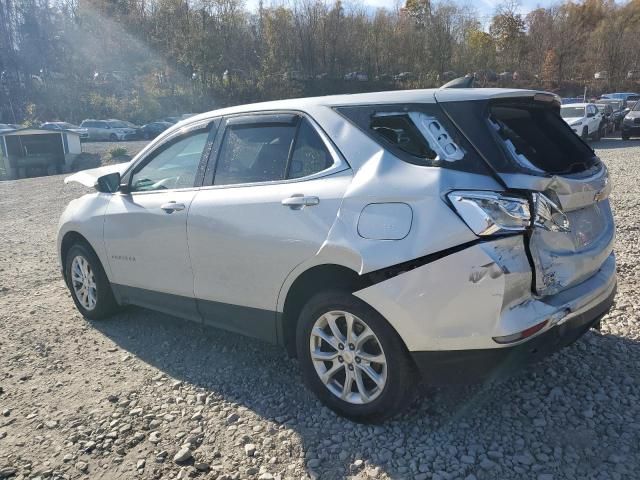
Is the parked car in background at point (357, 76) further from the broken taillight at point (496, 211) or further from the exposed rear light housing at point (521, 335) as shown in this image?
the exposed rear light housing at point (521, 335)

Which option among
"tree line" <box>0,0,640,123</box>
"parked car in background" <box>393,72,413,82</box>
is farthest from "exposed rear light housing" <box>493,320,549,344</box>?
"parked car in background" <box>393,72,413,82</box>

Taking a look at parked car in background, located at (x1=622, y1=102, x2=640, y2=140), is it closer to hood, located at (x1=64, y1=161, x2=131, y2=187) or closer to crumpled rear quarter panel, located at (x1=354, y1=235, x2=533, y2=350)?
hood, located at (x1=64, y1=161, x2=131, y2=187)

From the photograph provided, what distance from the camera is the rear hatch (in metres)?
2.71

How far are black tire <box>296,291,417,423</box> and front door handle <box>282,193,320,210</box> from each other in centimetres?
51

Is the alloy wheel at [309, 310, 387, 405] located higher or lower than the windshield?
lower

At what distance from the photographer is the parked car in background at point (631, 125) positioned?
2238cm

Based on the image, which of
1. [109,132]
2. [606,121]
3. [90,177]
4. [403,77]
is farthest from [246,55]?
[90,177]

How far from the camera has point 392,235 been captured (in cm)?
275

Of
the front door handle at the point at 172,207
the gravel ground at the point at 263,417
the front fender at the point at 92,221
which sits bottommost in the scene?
the gravel ground at the point at 263,417

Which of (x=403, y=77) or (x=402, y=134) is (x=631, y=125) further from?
(x=403, y=77)

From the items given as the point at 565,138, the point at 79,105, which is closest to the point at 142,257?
the point at 565,138

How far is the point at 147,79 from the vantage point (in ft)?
188

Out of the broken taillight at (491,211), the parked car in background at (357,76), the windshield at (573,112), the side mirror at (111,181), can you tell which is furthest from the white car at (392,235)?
the parked car in background at (357,76)

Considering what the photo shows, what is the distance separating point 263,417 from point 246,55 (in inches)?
2381
